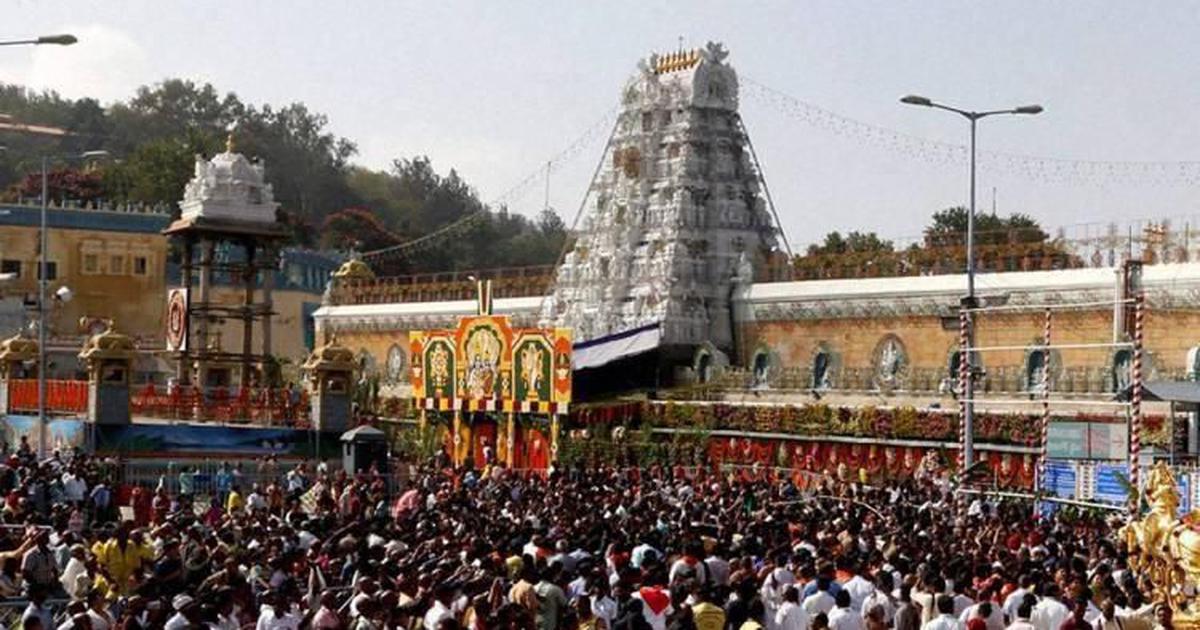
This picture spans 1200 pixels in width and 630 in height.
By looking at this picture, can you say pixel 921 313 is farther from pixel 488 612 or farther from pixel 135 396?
pixel 488 612

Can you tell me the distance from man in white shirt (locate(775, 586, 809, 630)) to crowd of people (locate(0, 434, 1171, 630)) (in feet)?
0.06

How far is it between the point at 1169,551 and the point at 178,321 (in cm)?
4121

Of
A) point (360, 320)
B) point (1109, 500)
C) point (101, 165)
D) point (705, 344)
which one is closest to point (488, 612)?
point (1109, 500)

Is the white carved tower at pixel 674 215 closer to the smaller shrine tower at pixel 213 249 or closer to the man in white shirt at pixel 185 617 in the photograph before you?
the smaller shrine tower at pixel 213 249

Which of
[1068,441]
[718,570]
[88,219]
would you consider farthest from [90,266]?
[718,570]

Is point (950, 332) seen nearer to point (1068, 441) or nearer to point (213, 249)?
point (1068, 441)

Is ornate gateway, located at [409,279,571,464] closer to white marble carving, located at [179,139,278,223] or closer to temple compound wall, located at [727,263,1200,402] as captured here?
white marble carving, located at [179,139,278,223]

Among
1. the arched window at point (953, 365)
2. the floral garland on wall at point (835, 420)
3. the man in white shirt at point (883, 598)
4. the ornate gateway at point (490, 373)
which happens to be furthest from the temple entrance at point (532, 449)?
the man in white shirt at point (883, 598)

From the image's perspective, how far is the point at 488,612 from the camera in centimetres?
1509

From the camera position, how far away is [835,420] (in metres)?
46.9

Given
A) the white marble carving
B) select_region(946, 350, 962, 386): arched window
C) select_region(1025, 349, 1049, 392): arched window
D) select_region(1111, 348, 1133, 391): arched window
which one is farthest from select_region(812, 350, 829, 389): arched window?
the white marble carving

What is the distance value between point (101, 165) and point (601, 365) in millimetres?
57382

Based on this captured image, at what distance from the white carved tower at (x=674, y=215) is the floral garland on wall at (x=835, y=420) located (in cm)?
543

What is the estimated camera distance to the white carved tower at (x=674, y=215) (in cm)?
5828
